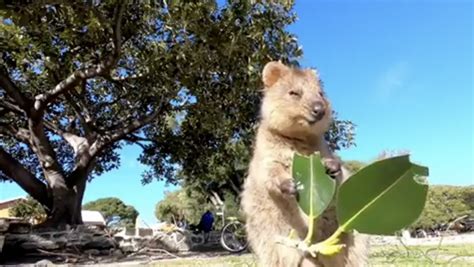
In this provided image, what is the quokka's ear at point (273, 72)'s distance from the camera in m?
2.61

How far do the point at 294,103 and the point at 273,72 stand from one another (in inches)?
14.6

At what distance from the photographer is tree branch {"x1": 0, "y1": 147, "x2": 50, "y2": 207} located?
14.0 meters

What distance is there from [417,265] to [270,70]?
2.62m

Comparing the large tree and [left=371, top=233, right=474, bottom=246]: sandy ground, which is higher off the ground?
the large tree

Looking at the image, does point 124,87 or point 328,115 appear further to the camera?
point 124,87

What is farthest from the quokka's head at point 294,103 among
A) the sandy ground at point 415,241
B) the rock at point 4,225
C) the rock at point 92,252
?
the rock at point 4,225

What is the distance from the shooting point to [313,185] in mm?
1375

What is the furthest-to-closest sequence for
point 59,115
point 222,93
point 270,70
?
point 59,115
point 222,93
point 270,70

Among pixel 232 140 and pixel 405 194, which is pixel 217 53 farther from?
pixel 405 194

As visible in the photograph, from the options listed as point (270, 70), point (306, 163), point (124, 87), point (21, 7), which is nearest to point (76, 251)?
point (124, 87)

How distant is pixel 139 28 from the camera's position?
1116cm

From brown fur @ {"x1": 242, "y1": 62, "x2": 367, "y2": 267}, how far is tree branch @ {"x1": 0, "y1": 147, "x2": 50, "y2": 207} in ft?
43.4

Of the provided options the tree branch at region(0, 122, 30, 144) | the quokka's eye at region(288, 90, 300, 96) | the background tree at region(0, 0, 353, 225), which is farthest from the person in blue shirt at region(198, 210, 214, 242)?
the quokka's eye at region(288, 90, 300, 96)

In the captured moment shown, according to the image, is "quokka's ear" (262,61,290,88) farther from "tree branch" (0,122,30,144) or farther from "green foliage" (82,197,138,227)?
"green foliage" (82,197,138,227)
